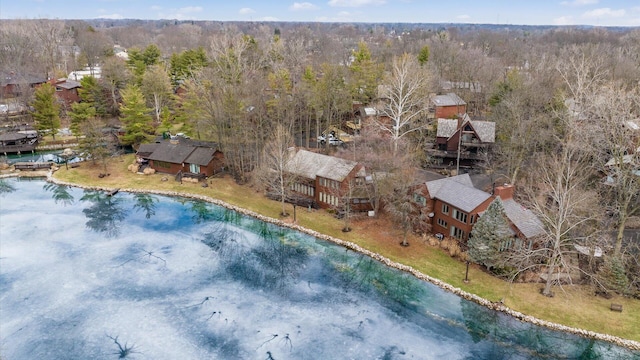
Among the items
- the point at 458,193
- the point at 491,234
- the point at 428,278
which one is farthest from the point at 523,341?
the point at 458,193

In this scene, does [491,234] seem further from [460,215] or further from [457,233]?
[457,233]

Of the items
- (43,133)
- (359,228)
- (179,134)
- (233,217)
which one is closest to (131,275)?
(233,217)

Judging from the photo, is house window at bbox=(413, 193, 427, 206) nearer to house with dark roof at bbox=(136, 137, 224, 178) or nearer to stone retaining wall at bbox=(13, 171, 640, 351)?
stone retaining wall at bbox=(13, 171, 640, 351)

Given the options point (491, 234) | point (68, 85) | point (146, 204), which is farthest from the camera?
point (68, 85)

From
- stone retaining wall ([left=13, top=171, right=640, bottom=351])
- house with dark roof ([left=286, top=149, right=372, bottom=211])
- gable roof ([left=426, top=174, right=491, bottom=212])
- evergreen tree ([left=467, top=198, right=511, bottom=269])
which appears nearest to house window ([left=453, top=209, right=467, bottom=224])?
gable roof ([left=426, top=174, right=491, bottom=212])

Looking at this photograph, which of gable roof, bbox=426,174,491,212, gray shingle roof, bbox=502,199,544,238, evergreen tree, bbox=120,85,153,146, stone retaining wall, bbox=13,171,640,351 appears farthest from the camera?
evergreen tree, bbox=120,85,153,146

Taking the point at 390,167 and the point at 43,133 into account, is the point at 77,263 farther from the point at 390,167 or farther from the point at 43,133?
the point at 43,133
